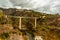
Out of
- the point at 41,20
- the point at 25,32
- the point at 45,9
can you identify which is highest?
the point at 45,9

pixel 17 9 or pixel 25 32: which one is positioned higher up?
pixel 17 9

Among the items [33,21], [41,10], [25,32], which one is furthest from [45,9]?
[25,32]

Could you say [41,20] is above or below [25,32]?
above

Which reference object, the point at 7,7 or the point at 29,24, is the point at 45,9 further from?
the point at 7,7

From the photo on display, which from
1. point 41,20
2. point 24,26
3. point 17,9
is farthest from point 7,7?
point 41,20

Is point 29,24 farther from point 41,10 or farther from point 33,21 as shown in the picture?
point 41,10
